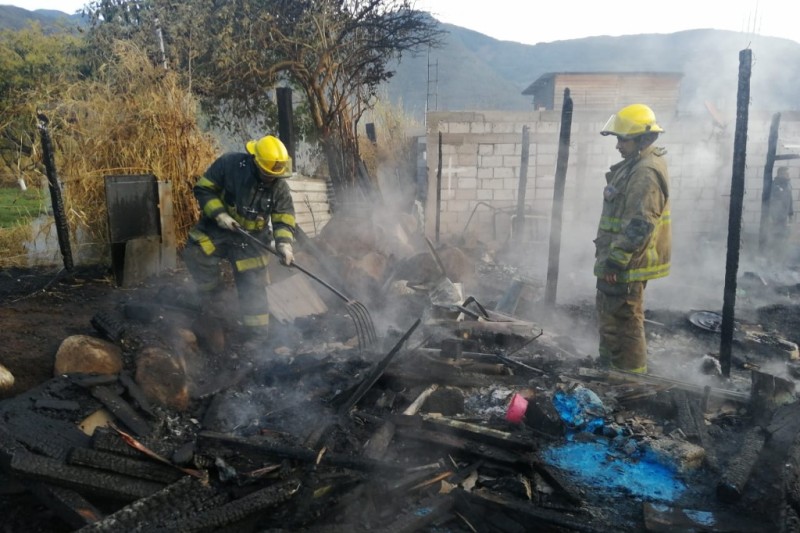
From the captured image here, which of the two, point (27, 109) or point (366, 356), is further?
point (27, 109)

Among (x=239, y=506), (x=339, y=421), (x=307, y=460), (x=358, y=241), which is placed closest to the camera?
(x=239, y=506)

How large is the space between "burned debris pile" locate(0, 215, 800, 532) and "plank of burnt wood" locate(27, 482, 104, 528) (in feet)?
0.05

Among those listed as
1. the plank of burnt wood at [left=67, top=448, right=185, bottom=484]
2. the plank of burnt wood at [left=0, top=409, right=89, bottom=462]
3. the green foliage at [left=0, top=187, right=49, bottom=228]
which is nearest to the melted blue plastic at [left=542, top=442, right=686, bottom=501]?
the plank of burnt wood at [left=67, top=448, right=185, bottom=484]

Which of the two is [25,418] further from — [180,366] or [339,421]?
[339,421]

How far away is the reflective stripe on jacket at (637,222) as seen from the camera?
4.56 meters

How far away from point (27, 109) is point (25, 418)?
5.32m

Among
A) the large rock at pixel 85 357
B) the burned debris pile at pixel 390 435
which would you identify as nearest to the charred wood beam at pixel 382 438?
the burned debris pile at pixel 390 435

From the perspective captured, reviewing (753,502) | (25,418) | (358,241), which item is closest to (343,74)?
(358,241)

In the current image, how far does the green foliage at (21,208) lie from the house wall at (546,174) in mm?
7691

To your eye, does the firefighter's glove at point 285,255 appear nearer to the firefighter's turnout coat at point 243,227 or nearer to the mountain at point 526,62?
the firefighter's turnout coat at point 243,227

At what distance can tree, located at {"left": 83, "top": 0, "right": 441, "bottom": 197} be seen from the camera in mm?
12016

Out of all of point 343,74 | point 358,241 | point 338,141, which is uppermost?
point 343,74

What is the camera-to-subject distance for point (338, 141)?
12141 mm

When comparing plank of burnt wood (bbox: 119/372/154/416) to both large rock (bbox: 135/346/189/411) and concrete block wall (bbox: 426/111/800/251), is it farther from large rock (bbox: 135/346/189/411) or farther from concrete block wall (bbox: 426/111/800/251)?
concrete block wall (bbox: 426/111/800/251)
